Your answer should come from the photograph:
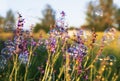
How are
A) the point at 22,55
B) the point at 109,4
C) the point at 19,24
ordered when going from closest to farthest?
the point at 19,24 → the point at 22,55 → the point at 109,4

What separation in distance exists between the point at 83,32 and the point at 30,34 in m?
0.68

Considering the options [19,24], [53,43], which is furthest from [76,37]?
[19,24]

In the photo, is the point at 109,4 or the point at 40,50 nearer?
the point at 40,50

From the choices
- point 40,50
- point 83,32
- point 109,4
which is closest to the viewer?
point 83,32

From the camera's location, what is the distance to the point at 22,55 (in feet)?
14.9

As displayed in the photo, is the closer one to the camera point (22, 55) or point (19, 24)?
point (19, 24)

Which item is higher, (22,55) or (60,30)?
(60,30)

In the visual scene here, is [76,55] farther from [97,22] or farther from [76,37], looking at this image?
[97,22]

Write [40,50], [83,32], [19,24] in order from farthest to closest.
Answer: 1. [40,50]
2. [83,32]
3. [19,24]

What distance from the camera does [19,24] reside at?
13.6 ft

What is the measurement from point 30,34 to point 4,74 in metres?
0.72

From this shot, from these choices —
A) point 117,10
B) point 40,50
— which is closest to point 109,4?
point 117,10

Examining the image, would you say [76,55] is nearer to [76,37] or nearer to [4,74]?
[76,37]

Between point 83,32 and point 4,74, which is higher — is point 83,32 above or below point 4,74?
above
